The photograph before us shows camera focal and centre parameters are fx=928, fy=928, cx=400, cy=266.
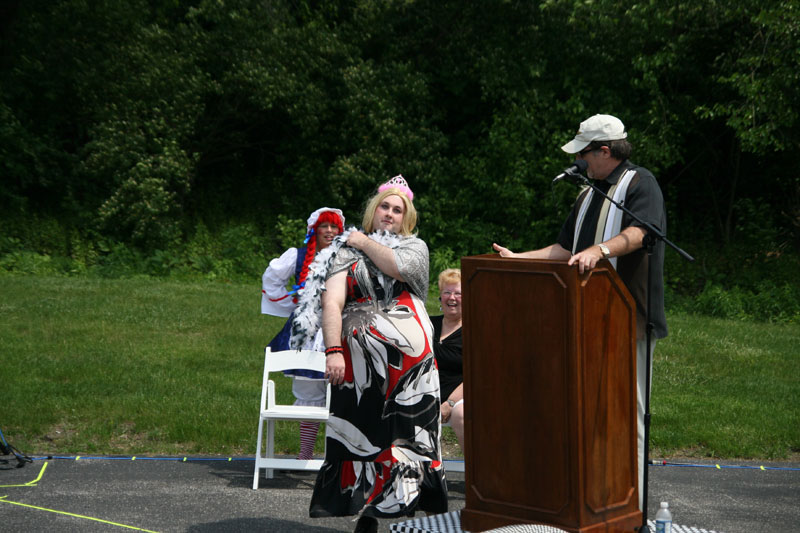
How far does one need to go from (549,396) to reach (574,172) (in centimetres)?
96

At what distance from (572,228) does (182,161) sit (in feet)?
48.5

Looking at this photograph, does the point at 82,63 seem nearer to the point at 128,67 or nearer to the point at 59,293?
the point at 128,67

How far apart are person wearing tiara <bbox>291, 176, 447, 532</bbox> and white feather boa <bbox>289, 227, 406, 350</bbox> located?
10 mm

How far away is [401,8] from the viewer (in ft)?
63.8

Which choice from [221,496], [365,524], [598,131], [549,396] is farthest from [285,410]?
[598,131]

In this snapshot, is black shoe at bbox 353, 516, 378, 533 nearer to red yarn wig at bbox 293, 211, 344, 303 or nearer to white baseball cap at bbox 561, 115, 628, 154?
white baseball cap at bbox 561, 115, 628, 154

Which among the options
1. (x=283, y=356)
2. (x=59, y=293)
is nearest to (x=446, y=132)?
(x=59, y=293)

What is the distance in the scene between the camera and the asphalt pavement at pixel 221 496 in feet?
16.8

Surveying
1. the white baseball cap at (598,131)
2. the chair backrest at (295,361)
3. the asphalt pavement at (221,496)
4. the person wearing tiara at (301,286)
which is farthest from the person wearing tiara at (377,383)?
the person wearing tiara at (301,286)

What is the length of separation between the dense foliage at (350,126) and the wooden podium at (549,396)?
12999mm

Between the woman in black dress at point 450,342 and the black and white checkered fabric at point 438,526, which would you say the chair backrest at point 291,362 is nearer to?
the woman in black dress at point 450,342

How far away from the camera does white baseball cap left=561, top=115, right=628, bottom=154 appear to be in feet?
14.0

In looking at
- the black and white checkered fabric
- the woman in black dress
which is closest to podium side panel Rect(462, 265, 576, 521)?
the black and white checkered fabric

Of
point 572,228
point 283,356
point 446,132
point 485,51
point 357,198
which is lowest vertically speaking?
point 283,356
